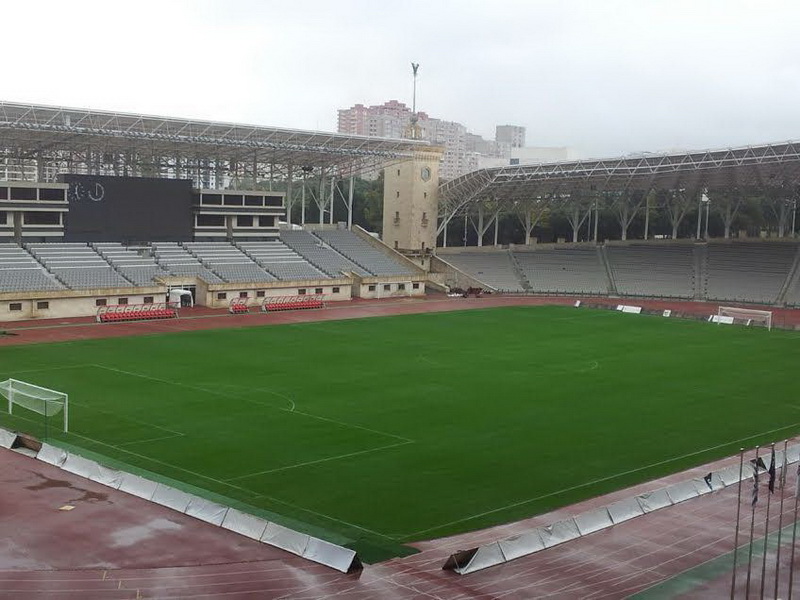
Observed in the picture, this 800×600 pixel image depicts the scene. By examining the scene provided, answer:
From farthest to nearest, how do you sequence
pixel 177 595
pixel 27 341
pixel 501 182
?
pixel 501 182, pixel 27 341, pixel 177 595

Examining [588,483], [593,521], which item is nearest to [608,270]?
[588,483]

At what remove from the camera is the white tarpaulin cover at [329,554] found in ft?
55.3

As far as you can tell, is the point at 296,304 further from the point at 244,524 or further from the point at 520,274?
the point at 244,524

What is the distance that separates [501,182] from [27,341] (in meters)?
44.8

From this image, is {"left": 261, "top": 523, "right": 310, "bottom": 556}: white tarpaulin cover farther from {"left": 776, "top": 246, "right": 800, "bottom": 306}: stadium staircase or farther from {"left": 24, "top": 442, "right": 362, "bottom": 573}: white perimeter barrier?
{"left": 776, "top": 246, "right": 800, "bottom": 306}: stadium staircase

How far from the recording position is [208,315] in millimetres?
55125

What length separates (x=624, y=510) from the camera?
20250mm

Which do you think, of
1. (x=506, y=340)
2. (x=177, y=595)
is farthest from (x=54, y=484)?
(x=506, y=340)

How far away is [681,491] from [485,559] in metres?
6.77

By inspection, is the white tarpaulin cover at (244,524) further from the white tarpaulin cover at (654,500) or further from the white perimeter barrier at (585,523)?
the white tarpaulin cover at (654,500)

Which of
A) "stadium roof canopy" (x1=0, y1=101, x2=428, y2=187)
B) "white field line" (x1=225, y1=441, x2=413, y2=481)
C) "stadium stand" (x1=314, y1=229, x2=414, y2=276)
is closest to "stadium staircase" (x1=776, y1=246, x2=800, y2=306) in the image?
"stadium stand" (x1=314, y1=229, x2=414, y2=276)

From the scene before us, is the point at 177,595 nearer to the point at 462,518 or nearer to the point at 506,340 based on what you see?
the point at 462,518

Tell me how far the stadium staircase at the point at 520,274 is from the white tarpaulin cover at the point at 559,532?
59.8 meters

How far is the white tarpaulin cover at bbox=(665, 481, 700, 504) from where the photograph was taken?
21562 millimetres
